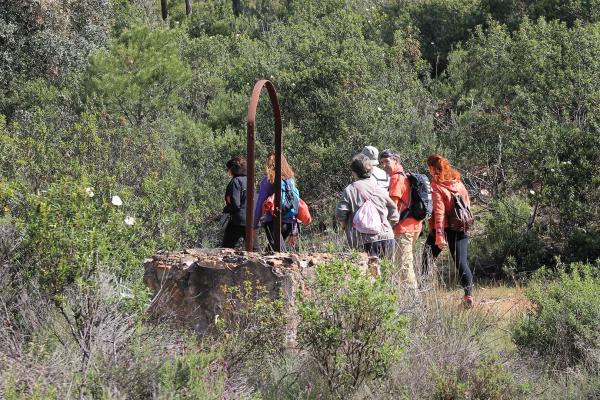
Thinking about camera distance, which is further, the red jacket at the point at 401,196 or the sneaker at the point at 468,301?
the red jacket at the point at 401,196

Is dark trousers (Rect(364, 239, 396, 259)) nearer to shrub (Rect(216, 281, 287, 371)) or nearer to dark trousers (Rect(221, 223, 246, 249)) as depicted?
dark trousers (Rect(221, 223, 246, 249))

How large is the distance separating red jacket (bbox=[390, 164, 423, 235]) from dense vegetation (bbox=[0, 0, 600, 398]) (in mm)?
621

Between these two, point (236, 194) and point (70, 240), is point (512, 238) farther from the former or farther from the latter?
point (70, 240)

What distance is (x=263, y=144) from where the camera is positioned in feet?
42.6

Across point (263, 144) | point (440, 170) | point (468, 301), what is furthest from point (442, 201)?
point (263, 144)

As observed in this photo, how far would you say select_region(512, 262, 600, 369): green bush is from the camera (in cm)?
549

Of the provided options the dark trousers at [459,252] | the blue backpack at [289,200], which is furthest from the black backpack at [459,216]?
the blue backpack at [289,200]

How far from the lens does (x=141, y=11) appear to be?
2742 centimetres

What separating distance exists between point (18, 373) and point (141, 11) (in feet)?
79.8

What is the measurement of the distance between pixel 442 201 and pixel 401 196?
0.35 meters

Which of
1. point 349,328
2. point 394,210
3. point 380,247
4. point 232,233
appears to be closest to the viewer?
point 349,328

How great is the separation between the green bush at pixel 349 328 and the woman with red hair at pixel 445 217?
2.77 metres

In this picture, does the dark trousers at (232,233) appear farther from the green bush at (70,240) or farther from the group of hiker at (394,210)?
the green bush at (70,240)

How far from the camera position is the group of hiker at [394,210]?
7.00 meters
